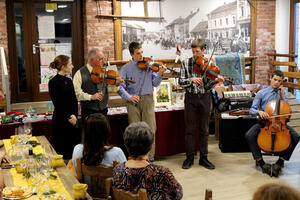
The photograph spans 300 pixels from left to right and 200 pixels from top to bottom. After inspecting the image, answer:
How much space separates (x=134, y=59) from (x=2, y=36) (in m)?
3.26

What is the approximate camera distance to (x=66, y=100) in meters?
4.57

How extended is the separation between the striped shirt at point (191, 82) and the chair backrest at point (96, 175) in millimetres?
2483

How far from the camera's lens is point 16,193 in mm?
2641

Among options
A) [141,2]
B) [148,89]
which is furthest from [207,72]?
[141,2]

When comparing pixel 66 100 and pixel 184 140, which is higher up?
pixel 66 100

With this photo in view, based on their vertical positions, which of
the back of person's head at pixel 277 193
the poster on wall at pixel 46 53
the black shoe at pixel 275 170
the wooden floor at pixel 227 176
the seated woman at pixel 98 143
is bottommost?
the wooden floor at pixel 227 176

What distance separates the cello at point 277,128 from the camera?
16.5 ft

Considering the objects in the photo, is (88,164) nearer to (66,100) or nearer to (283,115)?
(66,100)

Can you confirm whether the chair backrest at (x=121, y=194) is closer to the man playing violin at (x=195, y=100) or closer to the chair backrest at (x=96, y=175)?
the chair backrest at (x=96, y=175)

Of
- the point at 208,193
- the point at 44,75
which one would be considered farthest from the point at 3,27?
the point at 208,193

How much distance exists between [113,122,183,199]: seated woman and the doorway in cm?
541

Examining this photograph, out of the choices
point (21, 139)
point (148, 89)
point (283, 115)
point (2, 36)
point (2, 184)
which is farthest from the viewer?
point (2, 36)

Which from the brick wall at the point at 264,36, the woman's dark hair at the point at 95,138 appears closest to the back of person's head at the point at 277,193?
the woman's dark hair at the point at 95,138

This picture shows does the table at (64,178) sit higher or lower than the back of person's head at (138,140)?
lower
